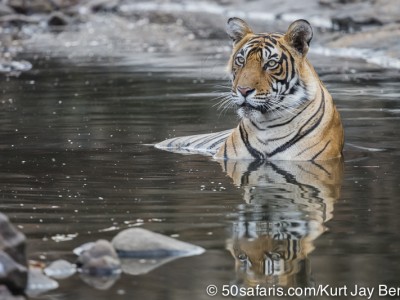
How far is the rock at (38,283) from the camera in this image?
592 centimetres

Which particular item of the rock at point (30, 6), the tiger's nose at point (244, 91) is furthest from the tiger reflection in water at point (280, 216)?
the rock at point (30, 6)

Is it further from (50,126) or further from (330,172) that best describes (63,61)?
(330,172)

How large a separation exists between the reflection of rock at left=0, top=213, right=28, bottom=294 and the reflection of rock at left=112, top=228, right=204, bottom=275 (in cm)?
66

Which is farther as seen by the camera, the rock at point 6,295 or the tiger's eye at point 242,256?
the tiger's eye at point 242,256

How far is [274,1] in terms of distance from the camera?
34.5 m

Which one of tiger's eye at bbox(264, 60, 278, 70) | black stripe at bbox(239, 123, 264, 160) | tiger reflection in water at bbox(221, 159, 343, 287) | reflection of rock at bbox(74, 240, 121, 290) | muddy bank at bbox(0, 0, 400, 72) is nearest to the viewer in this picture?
reflection of rock at bbox(74, 240, 121, 290)

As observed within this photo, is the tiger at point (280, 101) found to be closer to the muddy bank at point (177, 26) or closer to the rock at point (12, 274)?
the rock at point (12, 274)

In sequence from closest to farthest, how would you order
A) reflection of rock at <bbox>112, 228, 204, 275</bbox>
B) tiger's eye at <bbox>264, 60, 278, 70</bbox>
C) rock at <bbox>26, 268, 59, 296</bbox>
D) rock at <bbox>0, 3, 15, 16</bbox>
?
rock at <bbox>26, 268, 59, 296</bbox>, reflection of rock at <bbox>112, 228, 204, 275</bbox>, tiger's eye at <bbox>264, 60, 278, 70</bbox>, rock at <bbox>0, 3, 15, 16</bbox>

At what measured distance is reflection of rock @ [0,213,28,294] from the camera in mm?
5754

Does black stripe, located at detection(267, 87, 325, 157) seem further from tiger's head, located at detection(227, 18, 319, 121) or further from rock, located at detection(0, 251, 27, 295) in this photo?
rock, located at detection(0, 251, 27, 295)

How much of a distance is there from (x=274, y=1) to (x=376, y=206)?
26.8m

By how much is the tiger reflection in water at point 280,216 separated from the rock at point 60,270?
814 millimetres

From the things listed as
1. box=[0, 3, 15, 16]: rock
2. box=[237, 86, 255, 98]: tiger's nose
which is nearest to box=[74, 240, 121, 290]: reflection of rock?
box=[237, 86, 255, 98]: tiger's nose

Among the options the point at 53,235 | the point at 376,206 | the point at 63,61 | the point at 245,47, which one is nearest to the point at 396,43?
the point at 63,61
